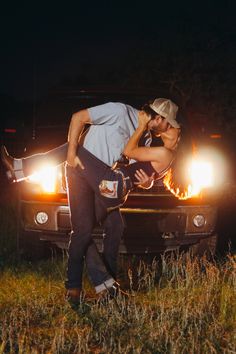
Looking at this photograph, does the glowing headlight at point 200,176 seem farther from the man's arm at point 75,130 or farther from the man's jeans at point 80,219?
the man's arm at point 75,130

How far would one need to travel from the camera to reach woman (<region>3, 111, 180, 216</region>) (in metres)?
4.34

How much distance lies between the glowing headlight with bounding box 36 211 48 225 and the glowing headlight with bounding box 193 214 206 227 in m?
1.29

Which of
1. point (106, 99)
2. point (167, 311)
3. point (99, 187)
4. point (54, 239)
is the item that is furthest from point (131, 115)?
point (106, 99)

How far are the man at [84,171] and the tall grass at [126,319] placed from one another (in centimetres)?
26

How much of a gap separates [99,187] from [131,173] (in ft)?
0.78

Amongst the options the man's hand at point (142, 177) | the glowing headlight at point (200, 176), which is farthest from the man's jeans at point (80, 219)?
the glowing headlight at point (200, 176)

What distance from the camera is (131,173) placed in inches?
176

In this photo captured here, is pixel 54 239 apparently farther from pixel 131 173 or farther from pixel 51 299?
pixel 131 173

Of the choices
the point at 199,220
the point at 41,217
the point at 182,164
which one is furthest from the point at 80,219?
the point at 182,164

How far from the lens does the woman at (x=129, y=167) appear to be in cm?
434

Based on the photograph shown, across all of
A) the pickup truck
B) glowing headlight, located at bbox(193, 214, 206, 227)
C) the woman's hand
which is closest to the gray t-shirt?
the woman's hand

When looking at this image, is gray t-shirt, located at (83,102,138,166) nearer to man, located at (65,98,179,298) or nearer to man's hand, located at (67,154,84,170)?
man, located at (65,98,179,298)

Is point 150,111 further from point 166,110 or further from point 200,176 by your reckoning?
point 200,176

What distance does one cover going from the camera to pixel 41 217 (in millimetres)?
5629
